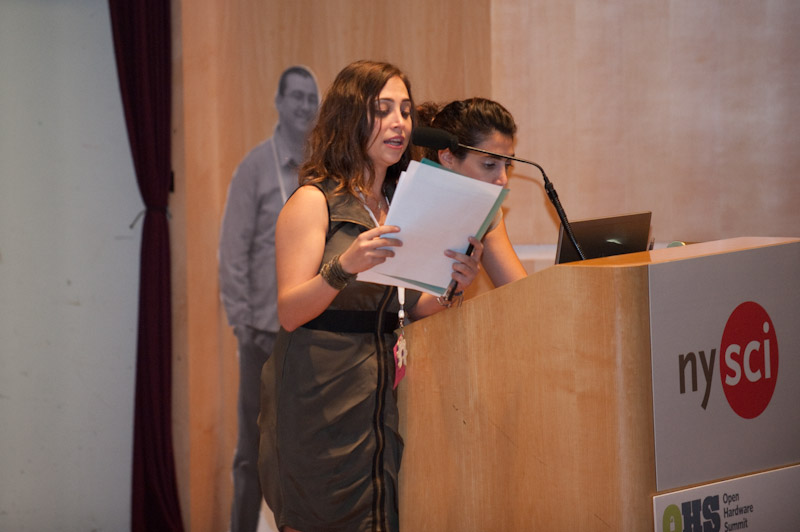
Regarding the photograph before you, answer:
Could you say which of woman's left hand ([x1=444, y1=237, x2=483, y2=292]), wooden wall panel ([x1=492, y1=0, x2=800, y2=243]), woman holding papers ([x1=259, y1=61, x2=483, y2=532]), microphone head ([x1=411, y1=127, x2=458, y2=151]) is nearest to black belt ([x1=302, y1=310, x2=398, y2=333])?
woman holding papers ([x1=259, y1=61, x2=483, y2=532])

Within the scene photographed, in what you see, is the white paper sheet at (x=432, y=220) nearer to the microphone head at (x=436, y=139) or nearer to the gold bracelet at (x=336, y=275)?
the gold bracelet at (x=336, y=275)

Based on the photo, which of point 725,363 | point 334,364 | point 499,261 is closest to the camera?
point 725,363

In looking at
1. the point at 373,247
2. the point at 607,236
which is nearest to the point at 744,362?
the point at 607,236

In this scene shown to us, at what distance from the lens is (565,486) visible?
1.19 m

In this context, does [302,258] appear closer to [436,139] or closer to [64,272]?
[436,139]

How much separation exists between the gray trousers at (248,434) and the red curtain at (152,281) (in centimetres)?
26

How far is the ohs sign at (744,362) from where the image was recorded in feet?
3.76

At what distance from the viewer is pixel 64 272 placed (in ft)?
10.4

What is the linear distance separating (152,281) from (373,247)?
2.02 meters

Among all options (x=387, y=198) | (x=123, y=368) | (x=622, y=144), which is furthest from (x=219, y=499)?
(x=622, y=144)

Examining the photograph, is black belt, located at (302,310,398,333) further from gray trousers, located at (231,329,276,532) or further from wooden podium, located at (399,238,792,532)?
gray trousers, located at (231,329,276,532)

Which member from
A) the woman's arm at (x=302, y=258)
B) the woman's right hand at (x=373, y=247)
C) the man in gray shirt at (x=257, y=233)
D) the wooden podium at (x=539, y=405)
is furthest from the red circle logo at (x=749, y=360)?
the man in gray shirt at (x=257, y=233)

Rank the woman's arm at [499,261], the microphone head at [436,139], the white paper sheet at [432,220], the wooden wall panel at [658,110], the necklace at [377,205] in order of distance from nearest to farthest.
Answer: the white paper sheet at [432,220], the microphone head at [436,139], the necklace at [377,205], the woman's arm at [499,261], the wooden wall panel at [658,110]

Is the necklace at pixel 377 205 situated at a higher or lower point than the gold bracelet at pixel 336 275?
higher
